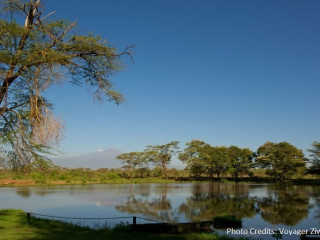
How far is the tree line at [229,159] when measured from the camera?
69900mm

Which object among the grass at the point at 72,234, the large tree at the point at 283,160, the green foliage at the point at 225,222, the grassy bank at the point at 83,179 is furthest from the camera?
the large tree at the point at 283,160

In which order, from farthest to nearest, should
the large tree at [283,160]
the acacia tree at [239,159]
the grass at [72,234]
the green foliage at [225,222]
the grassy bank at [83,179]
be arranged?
the acacia tree at [239,159]
the large tree at [283,160]
the grassy bank at [83,179]
the green foliage at [225,222]
the grass at [72,234]

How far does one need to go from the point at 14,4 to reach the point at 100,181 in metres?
56.1

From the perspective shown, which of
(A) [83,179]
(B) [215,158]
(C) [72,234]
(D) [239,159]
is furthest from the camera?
(D) [239,159]

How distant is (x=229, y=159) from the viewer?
71500mm

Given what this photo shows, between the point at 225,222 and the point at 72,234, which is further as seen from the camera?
the point at 225,222

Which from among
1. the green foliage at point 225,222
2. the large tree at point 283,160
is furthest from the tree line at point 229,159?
the green foliage at point 225,222

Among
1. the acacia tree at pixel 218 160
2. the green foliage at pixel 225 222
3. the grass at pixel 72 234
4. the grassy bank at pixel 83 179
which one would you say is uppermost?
the acacia tree at pixel 218 160

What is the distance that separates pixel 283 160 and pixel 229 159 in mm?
12862

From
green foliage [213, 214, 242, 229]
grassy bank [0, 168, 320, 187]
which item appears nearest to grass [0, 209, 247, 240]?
green foliage [213, 214, 242, 229]

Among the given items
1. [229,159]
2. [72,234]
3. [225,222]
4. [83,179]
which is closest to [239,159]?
[229,159]

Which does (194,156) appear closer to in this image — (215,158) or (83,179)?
(215,158)

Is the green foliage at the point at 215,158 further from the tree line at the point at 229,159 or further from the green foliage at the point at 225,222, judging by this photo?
the green foliage at the point at 225,222

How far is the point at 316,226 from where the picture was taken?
Result: 1731 cm
